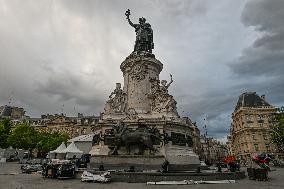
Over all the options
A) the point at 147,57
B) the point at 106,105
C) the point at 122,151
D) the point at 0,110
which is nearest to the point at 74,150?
the point at 106,105

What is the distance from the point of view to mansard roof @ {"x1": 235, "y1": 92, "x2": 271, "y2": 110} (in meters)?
78.7

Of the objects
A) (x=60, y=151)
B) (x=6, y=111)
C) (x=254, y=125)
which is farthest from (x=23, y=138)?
(x=254, y=125)

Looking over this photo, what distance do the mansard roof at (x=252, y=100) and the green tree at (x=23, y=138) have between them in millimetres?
62887

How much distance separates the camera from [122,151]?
77.3ft

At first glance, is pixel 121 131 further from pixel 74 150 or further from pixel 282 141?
pixel 282 141

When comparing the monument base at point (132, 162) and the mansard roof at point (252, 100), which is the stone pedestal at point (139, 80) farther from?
the mansard roof at point (252, 100)

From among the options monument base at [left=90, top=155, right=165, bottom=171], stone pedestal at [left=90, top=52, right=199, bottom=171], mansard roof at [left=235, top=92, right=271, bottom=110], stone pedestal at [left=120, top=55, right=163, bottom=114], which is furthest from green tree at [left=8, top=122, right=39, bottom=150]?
mansard roof at [left=235, top=92, right=271, bottom=110]

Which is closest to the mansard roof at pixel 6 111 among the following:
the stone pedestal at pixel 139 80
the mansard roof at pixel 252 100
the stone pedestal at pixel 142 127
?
the mansard roof at pixel 252 100

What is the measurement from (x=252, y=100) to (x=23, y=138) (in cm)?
6798

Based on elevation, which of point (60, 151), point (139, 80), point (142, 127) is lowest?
point (60, 151)

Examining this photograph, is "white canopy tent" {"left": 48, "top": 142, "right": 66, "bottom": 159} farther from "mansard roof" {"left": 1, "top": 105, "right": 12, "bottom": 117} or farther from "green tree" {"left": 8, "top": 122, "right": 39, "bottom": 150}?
"mansard roof" {"left": 1, "top": 105, "right": 12, "bottom": 117}

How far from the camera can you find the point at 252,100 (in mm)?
80250

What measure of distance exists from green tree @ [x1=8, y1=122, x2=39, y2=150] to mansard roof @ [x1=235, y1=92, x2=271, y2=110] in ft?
206

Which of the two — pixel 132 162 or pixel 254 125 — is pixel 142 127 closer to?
pixel 132 162
